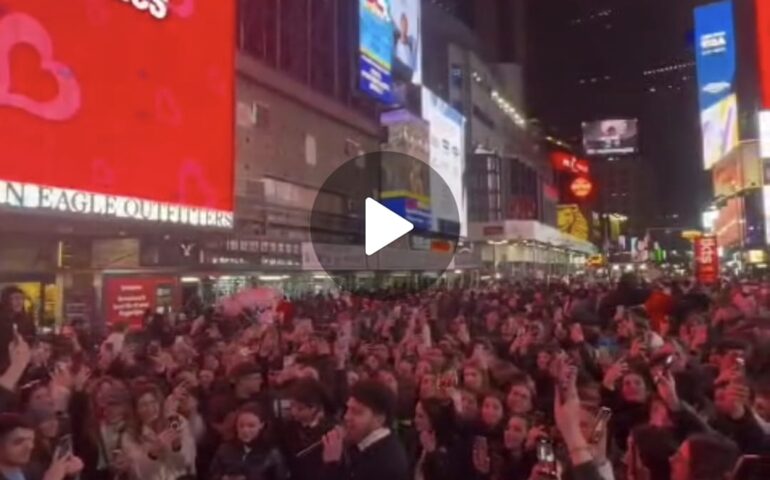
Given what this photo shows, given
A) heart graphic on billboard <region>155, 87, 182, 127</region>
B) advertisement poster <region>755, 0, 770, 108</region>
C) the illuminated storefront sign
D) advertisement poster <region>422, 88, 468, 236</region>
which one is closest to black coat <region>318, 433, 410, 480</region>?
heart graphic on billboard <region>155, 87, 182, 127</region>

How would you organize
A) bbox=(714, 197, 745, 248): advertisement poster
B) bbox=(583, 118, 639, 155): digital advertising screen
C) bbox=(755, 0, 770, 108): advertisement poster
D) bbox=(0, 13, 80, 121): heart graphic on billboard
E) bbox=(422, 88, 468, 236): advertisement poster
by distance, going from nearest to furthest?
bbox=(0, 13, 80, 121): heart graphic on billboard → bbox=(755, 0, 770, 108): advertisement poster → bbox=(422, 88, 468, 236): advertisement poster → bbox=(714, 197, 745, 248): advertisement poster → bbox=(583, 118, 639, 155): digital advertising screen

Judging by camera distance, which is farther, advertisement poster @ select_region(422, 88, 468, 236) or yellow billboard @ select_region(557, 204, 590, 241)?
yellow billboard @ select_region(557, 204, 590, 241)

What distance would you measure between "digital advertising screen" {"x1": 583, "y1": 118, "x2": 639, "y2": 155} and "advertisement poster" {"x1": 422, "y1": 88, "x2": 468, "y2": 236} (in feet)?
199

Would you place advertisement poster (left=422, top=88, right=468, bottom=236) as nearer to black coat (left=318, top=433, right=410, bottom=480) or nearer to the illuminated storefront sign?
black coat (left=318, top=433, right=410, bottom=480)

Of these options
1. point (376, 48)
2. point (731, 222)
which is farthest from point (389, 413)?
point (731, 222)

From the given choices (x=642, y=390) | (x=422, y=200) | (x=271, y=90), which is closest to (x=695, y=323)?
(x=642, y=390)

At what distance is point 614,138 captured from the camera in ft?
400

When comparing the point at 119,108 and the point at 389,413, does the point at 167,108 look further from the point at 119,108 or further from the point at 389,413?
the point at 389,413

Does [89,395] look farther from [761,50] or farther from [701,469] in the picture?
[761,50]

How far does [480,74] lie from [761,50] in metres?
48.5

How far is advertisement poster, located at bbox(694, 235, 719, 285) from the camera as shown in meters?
29.7

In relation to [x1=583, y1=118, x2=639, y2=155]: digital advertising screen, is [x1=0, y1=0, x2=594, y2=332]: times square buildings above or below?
below
